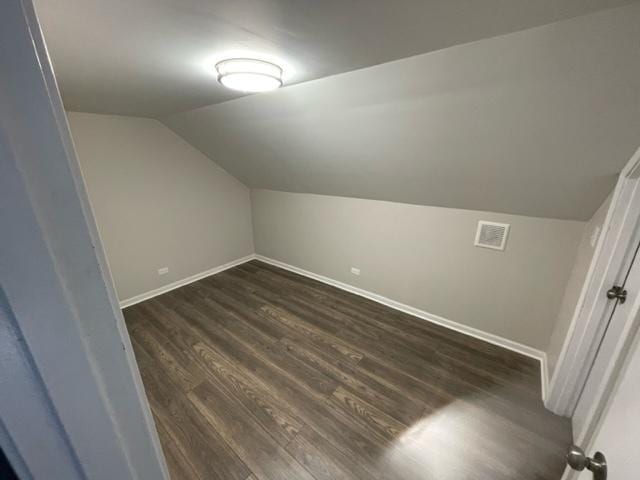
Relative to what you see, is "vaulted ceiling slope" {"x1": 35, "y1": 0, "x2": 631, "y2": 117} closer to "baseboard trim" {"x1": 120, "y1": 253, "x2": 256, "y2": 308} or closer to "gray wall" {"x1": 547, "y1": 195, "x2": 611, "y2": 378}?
"gray wall" {"x1": 547, "y1": 195, "x2": 611, "y2": 378}

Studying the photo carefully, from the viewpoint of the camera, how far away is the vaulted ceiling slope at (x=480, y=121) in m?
0.94

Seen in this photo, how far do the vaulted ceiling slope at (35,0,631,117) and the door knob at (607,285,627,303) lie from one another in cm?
130

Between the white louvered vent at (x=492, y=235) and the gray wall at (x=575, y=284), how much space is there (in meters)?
0.44

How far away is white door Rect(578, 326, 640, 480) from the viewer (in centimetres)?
50

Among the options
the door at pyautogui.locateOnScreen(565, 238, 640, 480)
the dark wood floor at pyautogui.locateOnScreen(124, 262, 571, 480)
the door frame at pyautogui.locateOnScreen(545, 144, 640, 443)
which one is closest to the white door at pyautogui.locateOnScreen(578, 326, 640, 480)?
the door at pyautogui.locateOnScreen(565, 238, 640, 480)

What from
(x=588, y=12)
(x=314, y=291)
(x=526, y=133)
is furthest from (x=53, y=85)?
(x=314, y=291)

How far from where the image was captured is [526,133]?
1.29m

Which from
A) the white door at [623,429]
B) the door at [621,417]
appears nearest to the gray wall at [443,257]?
the door at [621,417]

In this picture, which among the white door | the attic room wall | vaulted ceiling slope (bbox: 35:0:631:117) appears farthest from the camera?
the attic room wall

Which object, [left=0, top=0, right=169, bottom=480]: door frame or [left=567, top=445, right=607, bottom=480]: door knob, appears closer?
[left=0, top=0, right=169, bottom=480]: door frame

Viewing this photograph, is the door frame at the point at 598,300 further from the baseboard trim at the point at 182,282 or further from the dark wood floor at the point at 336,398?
the baseboard trim at the point at 182,282

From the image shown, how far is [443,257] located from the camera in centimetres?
240

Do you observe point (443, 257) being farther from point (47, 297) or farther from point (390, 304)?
point (47, 297)

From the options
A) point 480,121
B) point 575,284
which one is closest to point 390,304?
point 575,284
